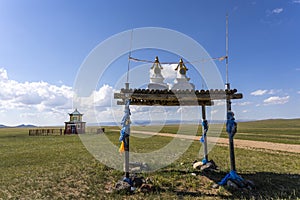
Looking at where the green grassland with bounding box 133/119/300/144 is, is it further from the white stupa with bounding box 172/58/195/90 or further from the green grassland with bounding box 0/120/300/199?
the white stupa with bounding box 172/58/195/90

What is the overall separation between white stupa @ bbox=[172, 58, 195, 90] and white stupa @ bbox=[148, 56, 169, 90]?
20.4 inches

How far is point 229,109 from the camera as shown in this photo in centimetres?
916

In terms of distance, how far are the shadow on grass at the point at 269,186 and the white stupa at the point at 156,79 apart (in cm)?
451

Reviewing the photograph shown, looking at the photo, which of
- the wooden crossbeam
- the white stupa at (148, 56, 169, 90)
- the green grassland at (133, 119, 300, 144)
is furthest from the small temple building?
the wooden crossbeam

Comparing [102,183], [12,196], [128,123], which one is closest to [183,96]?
[128,123]

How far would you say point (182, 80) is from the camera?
32.4 feet

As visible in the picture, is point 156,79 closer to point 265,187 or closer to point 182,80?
point 182,80

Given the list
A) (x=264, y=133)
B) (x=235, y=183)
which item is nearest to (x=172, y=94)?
(x=235, y=183)

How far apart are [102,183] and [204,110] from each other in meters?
6.40

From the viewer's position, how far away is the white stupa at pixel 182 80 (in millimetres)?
9719

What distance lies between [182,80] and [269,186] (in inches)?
212

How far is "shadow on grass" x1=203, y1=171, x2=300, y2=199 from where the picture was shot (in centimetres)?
737

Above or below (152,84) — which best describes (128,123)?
below

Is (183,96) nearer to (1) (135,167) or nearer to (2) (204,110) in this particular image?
(2) (204,110)
